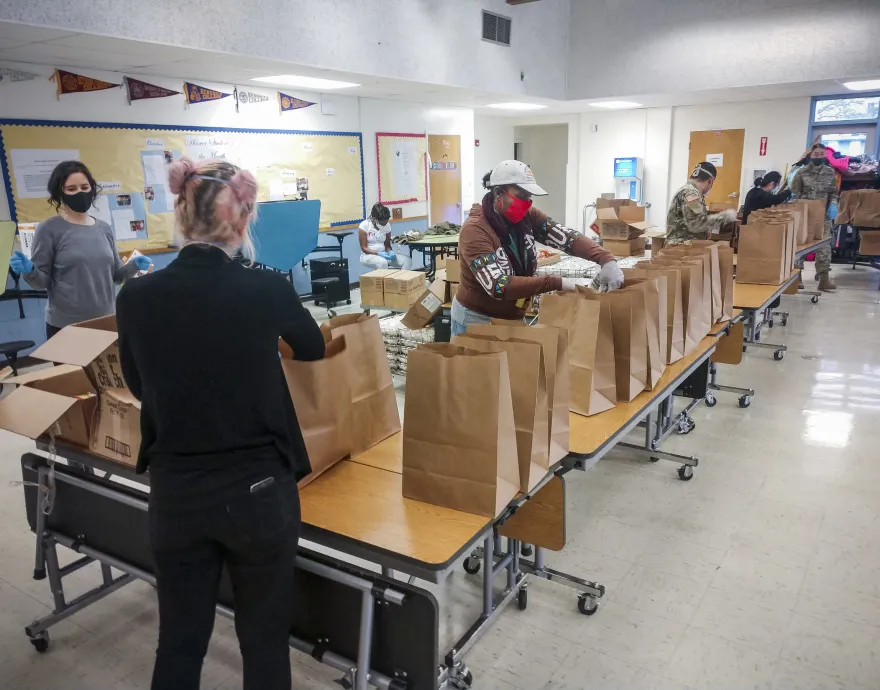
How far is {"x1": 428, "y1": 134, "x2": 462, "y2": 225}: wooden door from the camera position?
9.23 metres

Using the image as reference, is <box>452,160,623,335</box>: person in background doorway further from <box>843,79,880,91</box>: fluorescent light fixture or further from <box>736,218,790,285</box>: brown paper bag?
<box>843,79,880,91</box>: fluorescent light fixture

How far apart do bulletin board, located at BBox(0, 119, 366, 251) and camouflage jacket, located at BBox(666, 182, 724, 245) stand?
2993mm

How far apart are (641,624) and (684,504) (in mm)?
917

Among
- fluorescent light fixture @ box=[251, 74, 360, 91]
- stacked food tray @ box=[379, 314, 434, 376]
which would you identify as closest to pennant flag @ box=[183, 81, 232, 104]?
fluorescent light fixture @ box=[251, 74, 360, 91]

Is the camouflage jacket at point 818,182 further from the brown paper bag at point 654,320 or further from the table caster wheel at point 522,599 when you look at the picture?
the table caster wheel at point 522,599

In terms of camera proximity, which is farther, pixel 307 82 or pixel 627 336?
pixel 307 82

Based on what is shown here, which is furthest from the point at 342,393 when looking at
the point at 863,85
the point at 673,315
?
the point at 863,85

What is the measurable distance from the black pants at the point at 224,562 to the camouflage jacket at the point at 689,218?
159 inches

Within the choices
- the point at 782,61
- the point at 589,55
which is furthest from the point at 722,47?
the point at 589,55

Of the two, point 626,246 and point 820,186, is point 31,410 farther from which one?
point 820,186

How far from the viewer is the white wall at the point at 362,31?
3957mm

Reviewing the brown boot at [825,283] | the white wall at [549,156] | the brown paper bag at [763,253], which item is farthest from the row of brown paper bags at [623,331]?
the white wall at [549,156]

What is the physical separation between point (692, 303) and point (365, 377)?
161 centimetres

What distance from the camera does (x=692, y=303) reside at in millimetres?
2789
